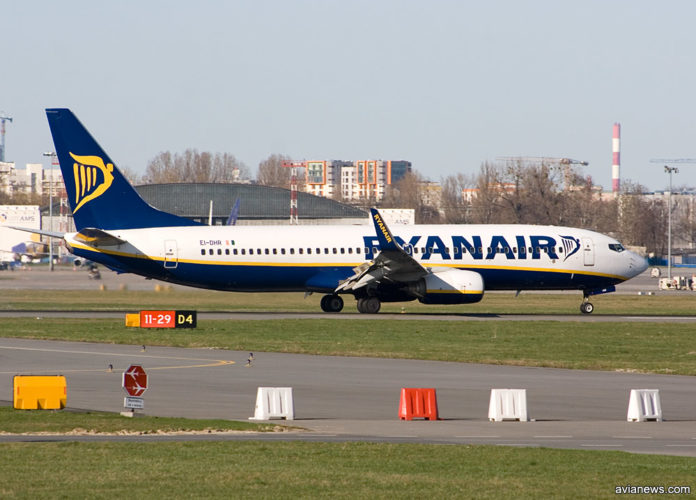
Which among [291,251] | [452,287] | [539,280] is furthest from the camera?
[539,280]

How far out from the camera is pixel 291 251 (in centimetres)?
5800

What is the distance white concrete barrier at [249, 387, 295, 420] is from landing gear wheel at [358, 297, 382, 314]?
3438 cm

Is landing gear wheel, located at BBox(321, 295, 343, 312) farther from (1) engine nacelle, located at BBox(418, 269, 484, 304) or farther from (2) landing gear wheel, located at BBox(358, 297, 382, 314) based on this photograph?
(1) engine nacelle, located at BBox(418, 269, 484, 304)

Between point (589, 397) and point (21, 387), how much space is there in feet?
45.8

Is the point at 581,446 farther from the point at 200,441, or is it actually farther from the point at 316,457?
the point at 200,441

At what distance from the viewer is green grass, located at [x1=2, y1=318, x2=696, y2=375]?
39.4m

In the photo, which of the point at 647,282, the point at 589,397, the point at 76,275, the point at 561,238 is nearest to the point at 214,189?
the point at 76,275

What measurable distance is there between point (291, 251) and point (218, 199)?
8980 cm

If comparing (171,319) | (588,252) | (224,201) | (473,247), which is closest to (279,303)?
(473,247)

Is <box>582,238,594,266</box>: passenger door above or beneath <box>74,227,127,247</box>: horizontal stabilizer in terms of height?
beneath

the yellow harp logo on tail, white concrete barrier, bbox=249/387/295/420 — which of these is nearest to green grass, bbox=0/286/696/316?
the yellow harp logo on tail

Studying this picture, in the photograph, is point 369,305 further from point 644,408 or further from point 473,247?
point 644,408

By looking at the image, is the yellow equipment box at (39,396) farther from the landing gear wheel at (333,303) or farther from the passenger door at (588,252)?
the passenger door at (588,252)

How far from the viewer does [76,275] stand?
104m
